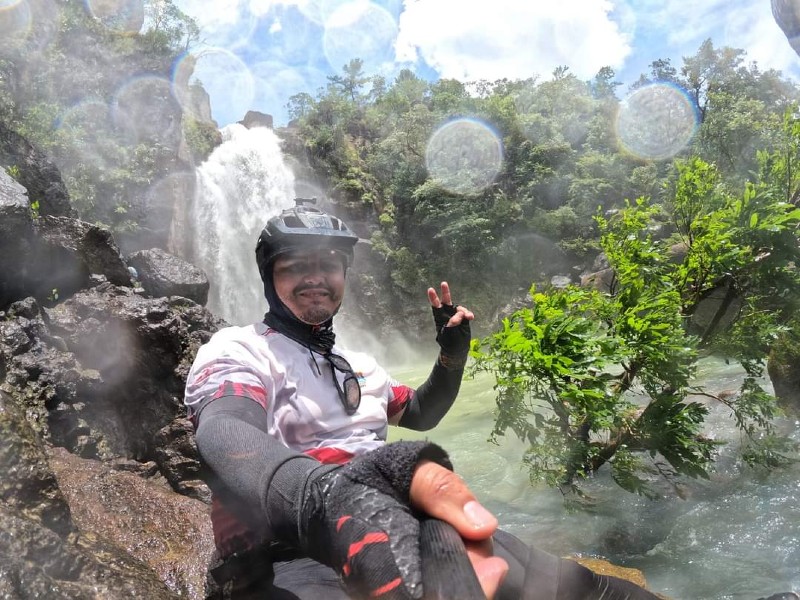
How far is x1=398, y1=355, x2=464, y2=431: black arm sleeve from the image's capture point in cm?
258

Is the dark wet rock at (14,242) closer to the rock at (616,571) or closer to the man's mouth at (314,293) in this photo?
the man's mouth at (314,293)

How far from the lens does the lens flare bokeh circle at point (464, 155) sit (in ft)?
82.8

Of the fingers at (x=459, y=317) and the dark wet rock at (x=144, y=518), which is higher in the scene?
the fingers at (x=459, y=317)

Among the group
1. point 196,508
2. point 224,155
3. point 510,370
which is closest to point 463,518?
point 510,370

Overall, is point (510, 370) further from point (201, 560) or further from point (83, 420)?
point (83, 420)

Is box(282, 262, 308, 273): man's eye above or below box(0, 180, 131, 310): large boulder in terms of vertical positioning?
above

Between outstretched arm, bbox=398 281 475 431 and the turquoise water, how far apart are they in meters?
2.07

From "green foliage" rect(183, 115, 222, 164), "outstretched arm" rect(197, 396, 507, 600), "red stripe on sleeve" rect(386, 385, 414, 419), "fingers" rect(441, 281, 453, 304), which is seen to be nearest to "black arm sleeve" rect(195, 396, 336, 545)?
"outstretched arm" rect(197, 396, 507, 600)

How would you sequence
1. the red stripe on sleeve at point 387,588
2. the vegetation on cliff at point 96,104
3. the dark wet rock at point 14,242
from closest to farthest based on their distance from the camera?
the red stripe on sleeve at point 387,588
the dark wet rock at point 14,242
the vegetation on cliff at point 96,104

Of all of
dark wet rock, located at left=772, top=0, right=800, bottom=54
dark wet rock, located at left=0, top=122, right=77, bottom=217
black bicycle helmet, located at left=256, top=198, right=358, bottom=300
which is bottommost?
black bicycle helmet, located at left=256, top=198, right=358, bottom=300

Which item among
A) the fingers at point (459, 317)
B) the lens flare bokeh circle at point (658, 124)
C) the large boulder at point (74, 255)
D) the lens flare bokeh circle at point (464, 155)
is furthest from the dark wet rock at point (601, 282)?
the lens flare bokeh circle at point (658, 124)

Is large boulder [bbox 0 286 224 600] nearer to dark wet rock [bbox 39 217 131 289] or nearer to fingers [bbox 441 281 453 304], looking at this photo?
dark wet rock [bbox 39 217 131 289]

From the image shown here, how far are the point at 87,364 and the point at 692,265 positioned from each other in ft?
24.4

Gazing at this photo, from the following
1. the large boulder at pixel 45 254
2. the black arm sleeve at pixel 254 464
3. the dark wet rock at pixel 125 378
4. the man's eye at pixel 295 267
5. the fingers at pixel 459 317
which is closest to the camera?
the black arm sleeve at pixel 254 464
